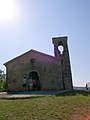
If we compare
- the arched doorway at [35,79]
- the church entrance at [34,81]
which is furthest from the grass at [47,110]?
the arched doorway at [35,79]

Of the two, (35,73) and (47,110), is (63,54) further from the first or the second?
(47,110)

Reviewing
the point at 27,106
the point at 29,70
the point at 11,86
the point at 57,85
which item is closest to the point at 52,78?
the point at 57,85

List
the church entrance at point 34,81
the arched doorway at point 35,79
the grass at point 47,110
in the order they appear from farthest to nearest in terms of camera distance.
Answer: the arched doorway at point 35,79 < the church entrance at point 34,81 < the grass at point 47,110

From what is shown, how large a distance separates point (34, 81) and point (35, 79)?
69 centimetres

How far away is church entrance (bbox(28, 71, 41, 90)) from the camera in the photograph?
27.9m

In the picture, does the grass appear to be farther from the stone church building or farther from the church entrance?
the stone church building

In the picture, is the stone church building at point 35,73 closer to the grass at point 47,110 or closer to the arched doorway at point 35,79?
the arched doorway at point 35,79

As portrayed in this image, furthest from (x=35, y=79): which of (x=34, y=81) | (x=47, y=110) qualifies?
(x=47, y=110)

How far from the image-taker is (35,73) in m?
29.5

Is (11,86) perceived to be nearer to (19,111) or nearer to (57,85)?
(57,85)

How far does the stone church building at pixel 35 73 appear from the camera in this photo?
93.7 feet

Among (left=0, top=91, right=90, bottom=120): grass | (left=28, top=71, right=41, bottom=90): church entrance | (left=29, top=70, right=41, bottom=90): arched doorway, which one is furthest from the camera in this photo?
(left=29, top=70, right=41, bottom=90): arched doorway

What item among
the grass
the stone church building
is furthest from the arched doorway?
the grass

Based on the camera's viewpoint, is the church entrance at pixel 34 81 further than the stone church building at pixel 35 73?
No
